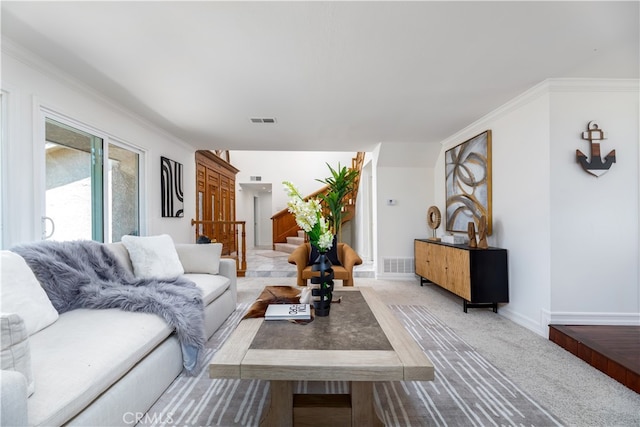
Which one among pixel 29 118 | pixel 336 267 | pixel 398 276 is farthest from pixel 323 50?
pixel 398 276

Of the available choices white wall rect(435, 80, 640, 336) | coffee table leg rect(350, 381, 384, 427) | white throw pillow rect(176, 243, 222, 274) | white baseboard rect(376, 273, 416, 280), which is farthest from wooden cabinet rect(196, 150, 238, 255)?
white wall rect(435, 80, 640, 336)

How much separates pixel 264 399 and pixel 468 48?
2727mm

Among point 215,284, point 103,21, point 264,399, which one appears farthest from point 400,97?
point 264,399

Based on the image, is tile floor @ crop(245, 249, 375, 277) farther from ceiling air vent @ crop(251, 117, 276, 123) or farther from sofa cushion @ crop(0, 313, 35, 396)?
sofa cushion @ crop(0, 313, 35, 396)

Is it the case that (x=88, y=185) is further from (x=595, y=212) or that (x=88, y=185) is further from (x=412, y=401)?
(x=595, y=212)

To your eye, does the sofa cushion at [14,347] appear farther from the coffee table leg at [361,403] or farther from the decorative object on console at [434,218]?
the decorative object on console at [434,218]


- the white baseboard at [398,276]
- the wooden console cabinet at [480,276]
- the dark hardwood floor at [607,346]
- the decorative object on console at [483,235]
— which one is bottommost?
the white baseboard at [398,276]

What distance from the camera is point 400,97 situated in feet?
9.16

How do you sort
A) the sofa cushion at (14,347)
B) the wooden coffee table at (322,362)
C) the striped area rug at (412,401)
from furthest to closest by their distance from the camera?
the striped area rug at (412,401) < the wooden coffee table at (322,362) < the sofa cushion at (14,347)

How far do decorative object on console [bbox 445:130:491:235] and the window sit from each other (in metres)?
4.33

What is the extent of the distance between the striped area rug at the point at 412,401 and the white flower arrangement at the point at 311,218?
93cm

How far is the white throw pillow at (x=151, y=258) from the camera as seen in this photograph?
236cm

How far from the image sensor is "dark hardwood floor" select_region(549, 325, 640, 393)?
68.7 inches

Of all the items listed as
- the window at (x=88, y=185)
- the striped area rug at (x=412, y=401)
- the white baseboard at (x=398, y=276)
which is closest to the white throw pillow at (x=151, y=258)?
the window at (x=88, y=185)
